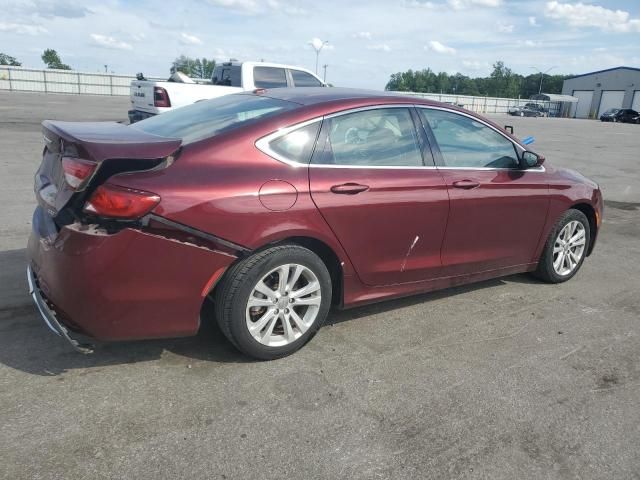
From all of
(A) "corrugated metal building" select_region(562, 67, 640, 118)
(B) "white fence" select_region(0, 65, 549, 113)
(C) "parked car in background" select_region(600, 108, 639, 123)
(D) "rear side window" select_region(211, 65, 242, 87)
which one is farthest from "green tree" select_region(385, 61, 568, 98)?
(D) "rear side window" select_region(211, 65, 242, 87)

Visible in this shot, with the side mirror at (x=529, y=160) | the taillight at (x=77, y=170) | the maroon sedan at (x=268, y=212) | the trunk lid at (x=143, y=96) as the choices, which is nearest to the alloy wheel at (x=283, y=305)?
the maroon sedan at (x=268, y=212)

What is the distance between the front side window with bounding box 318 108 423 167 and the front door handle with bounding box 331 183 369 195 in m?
0.16

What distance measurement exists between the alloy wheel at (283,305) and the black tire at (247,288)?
1.3 inches

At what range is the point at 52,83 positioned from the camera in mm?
44125

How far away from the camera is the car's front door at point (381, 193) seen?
11.1ft

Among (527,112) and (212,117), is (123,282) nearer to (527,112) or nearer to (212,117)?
(212,117)

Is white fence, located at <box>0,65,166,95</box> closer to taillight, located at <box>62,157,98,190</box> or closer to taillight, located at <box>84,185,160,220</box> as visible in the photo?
taillight, located at <box>62,157,98,190</box>

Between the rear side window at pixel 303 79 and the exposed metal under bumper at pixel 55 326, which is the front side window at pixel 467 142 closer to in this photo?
the exposed metal under bumper at pixel 55 326

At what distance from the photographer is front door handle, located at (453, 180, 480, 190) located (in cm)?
394

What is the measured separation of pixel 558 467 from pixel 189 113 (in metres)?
3.21

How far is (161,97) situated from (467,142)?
8.49 meters

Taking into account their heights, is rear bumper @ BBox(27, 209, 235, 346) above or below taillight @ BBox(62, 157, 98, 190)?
below

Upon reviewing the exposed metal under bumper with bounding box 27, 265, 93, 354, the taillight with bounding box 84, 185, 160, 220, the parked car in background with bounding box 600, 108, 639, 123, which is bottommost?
the exposed metal under bumper with bounding box 27, 265, 93, 354

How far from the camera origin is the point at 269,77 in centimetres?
1254
